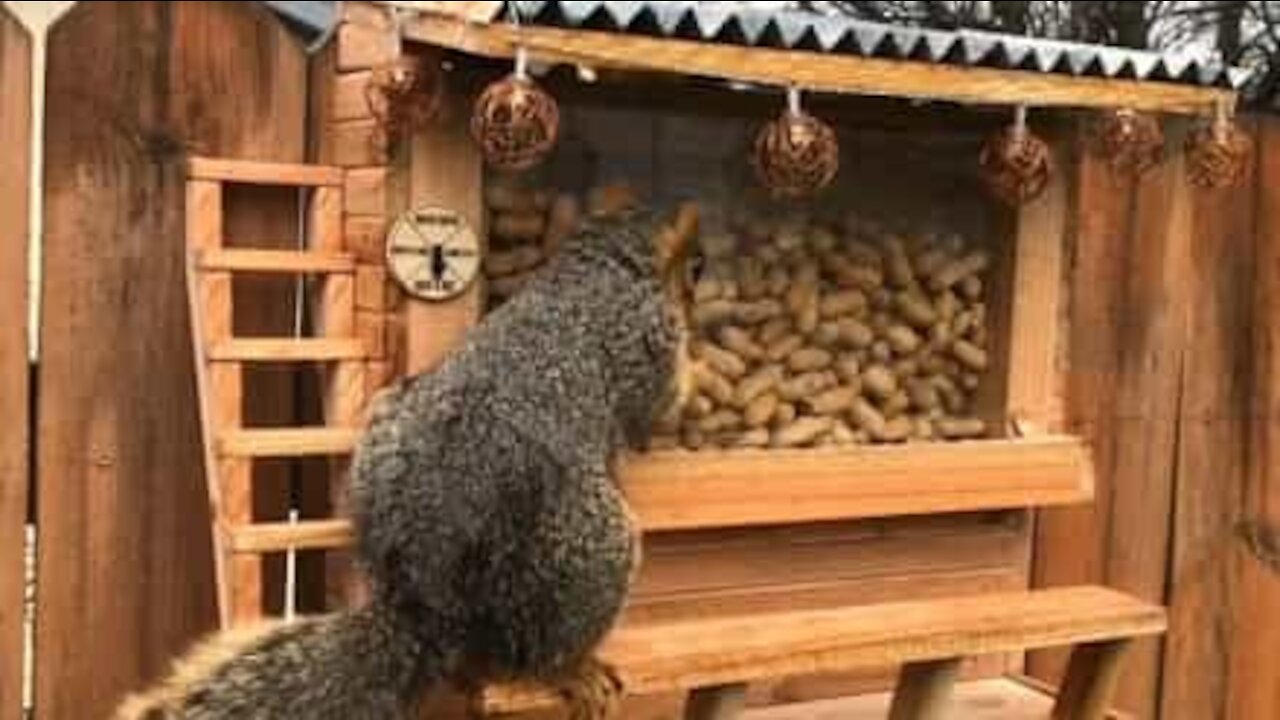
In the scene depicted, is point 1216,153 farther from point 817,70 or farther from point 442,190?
point 442,190

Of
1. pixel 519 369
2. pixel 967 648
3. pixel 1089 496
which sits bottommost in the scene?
pixel 967 648

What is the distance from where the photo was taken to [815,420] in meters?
2.55

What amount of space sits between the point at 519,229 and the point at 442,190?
0.48ft

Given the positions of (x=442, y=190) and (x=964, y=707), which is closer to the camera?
(x=442, y=190)

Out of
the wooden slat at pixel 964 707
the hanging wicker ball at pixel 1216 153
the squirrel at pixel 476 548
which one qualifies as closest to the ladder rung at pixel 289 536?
the squirrel at pixel 476 548

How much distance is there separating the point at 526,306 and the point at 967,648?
Answer: 2.61 ft

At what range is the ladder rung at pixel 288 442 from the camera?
2.14 m

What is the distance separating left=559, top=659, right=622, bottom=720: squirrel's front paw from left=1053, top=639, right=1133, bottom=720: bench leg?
2.87ft

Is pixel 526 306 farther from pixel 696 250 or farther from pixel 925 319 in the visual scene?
pixel 925 319

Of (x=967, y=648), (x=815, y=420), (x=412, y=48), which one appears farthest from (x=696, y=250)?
(x=967, y=648)

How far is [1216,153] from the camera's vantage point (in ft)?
8.36

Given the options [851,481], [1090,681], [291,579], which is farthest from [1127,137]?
[291,579]

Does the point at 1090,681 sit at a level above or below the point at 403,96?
below

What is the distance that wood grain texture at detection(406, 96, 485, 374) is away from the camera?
2252 millimetres
